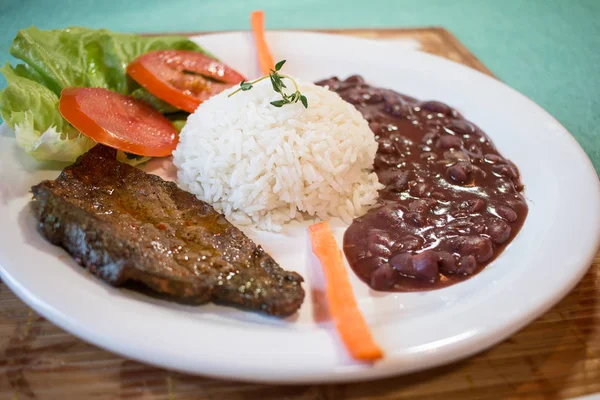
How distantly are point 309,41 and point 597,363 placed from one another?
399 centimetres

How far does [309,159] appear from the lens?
11.6ft

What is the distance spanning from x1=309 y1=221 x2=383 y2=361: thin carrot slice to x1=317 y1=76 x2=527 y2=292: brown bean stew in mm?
159

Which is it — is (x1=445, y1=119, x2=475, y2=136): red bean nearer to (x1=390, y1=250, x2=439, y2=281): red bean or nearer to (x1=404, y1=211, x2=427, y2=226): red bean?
(x1=404, y1=211, x2=427, y2=226): red bean

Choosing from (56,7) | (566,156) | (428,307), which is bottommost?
(56,7)

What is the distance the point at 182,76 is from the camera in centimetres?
445

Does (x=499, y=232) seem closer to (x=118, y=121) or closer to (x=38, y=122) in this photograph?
(x=118, y=121)

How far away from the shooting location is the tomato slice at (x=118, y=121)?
11.5ft

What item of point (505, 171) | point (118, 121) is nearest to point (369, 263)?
point (505, 171)

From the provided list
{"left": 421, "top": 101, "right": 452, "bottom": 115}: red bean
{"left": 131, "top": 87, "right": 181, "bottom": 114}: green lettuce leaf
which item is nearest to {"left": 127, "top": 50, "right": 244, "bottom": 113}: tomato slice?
{"left": 131, "top": 87, "right": 181, "bottom": 114}: green lettuce leaf

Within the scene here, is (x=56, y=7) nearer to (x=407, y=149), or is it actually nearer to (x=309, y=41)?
(x=309, y=41)

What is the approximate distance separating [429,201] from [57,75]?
299 centimetres

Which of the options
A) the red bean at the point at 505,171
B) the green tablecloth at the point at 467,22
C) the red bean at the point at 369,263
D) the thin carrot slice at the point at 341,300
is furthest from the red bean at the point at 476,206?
the green tablecloth at the point at 467,22

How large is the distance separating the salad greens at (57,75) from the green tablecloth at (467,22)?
3.97ft

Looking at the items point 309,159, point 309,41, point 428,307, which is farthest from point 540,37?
point 428,307
